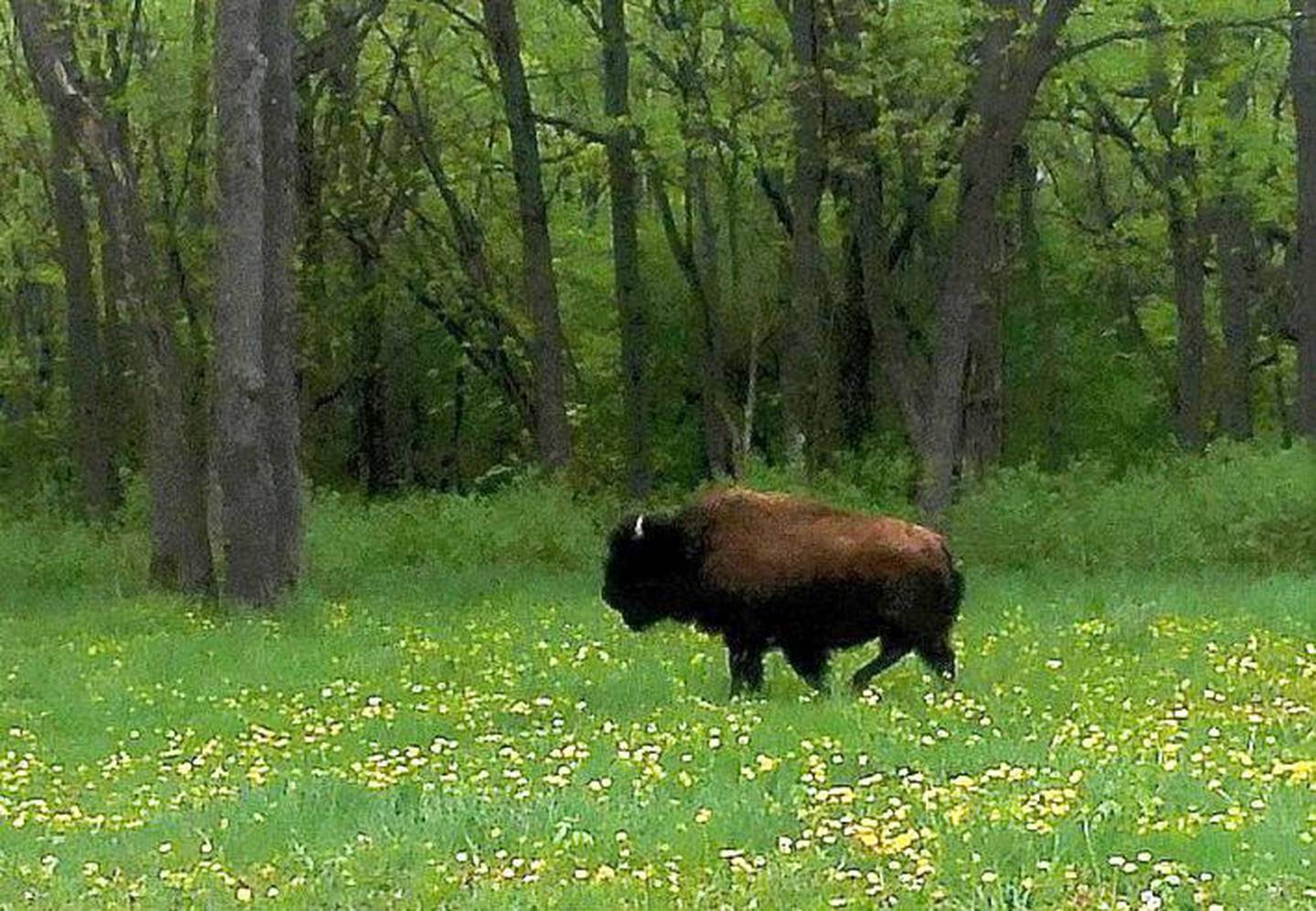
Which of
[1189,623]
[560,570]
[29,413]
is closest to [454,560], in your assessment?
[560,570]

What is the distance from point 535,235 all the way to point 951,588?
16.7 m

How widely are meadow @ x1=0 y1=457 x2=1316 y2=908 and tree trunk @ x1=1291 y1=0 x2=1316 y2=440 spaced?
174 inches

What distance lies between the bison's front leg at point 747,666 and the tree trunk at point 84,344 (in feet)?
69.5

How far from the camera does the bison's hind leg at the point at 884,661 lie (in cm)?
1274

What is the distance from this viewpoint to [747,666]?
13.1 m

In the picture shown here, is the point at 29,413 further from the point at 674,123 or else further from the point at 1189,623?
the point at 1189,623

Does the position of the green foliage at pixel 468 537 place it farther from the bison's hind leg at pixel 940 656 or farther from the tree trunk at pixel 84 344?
the bison's hind leg at pixel 940 656

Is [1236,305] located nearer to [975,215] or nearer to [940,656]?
[975,215]

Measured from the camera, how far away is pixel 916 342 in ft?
122

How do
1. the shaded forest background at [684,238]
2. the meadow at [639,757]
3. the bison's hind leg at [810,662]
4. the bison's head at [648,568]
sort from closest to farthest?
the meadow at [639,757] → the bison's hind leg at [810,662] → the bison's head at [648,568] → the shaded forest background at [684,238]

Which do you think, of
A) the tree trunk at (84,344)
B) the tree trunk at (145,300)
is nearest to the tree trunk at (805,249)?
the tree trunk at (145,300)

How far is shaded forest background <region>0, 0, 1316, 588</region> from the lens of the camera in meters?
24.2

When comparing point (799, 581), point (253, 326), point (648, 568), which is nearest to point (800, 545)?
point (799, 581)

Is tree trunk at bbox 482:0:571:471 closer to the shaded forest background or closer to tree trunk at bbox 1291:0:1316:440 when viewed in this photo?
the shaded forest background
